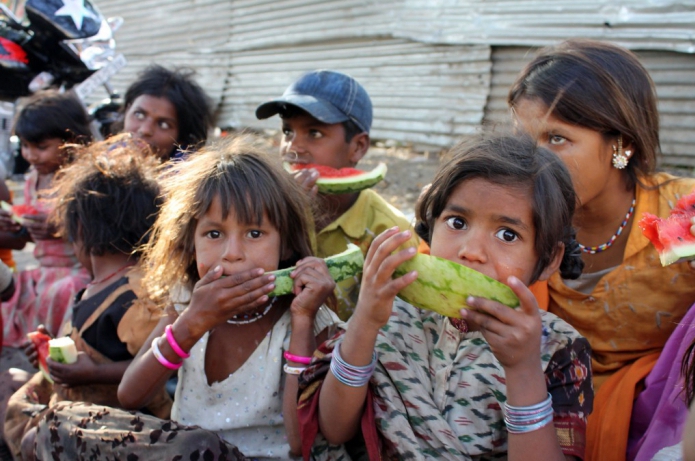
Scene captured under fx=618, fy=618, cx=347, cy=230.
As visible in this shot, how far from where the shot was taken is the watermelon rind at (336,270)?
101 inches

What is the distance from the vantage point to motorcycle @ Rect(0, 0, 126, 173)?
6.79 m

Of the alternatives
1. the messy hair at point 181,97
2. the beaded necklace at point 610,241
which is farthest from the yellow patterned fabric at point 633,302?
the messy hair at point 181,97

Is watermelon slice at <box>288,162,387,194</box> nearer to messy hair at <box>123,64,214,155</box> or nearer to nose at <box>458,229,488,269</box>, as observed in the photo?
nose at <box>458,229,488,269</box>

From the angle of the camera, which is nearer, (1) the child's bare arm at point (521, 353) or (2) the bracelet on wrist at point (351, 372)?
(1) the child's bare arm at point (521, 353)

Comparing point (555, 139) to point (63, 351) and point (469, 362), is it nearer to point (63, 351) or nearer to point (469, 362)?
point (469, 362)

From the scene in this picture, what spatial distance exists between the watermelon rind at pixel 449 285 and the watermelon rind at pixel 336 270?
2.11ft

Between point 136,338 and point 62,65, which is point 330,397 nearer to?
point 136,338

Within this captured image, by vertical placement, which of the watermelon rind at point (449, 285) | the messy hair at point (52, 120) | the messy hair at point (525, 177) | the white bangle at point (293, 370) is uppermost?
the messy hair at point (525, 177)

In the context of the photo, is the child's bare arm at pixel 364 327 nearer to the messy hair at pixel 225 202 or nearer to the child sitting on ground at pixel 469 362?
the child sitting on ground at pixel 469 362

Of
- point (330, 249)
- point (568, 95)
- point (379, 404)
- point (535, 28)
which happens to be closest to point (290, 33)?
point (535, 28)

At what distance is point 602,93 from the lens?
2941mm

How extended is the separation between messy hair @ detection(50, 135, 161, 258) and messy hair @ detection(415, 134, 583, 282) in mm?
1848

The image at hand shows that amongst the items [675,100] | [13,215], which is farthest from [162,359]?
[675,100]

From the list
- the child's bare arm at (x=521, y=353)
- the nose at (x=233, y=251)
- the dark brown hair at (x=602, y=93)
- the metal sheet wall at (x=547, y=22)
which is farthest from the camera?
the metal sheet wall at (x=547, y=22)
